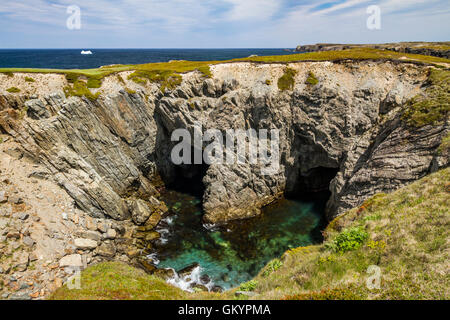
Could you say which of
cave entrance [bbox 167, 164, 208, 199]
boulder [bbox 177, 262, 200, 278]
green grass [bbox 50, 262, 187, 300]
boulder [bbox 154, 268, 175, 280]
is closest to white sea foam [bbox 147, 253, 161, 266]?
boulder [bbox 154, 268, 175, 280]

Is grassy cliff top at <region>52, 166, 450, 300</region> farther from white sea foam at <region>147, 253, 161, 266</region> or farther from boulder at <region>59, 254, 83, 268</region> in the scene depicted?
white sea foam at <region>147, 253, 161, 266</region>

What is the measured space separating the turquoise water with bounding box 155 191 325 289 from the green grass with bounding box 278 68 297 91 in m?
20.7

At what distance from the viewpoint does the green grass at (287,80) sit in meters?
42.5

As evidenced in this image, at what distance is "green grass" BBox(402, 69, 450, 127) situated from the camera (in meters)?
28.7

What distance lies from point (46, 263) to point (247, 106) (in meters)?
35.1

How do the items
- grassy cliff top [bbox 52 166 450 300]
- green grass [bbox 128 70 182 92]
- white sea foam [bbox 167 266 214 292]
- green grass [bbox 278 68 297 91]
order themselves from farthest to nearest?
green grass [bbox 128 70 182 92], green grass [bbox 278 68 297 91], white sea foam [bbox 167 266 214 292], grassy cliff top [bbox 52 166 450 300]

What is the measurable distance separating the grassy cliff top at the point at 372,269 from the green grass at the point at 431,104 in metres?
14.4

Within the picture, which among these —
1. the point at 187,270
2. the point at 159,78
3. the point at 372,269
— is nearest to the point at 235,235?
the point at 187,270

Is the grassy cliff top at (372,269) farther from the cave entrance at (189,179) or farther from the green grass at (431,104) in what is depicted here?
the cave entrance at (189,179)

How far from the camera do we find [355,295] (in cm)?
1020

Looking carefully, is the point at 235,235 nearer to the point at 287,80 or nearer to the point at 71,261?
the point at 71,261

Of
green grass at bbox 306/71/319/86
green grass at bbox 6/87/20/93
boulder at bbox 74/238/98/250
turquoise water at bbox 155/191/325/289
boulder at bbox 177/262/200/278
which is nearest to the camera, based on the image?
boulder at bbox 177/262/200/278
